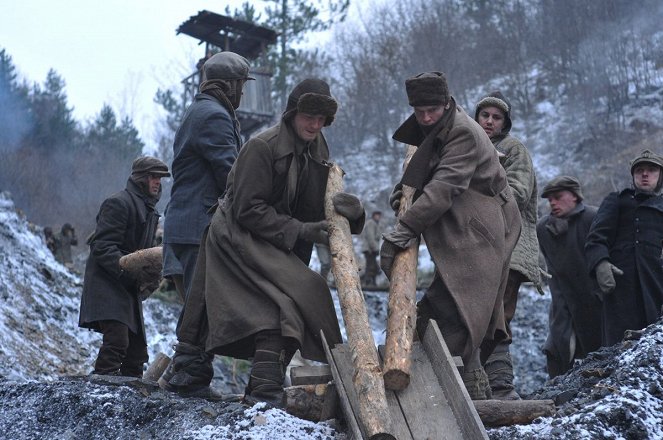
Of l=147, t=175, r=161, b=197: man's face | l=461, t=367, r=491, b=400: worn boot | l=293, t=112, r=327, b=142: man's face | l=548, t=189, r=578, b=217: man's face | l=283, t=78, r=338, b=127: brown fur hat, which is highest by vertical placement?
l=283, t=78, r=338, b=127: brown fur hat

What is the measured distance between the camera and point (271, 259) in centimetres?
523

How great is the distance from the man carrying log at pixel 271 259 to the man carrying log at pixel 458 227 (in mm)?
453

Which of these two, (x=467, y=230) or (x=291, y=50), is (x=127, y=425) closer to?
(x=467, y=230)

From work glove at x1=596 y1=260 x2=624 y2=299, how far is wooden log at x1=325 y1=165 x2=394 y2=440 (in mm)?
2835

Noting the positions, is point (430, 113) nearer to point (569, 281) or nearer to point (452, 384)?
point (452, 384)

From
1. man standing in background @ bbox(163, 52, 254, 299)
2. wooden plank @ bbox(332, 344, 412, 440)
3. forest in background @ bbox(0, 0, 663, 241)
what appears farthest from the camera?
forest in background @ bbox(0, 0, 663, 241)

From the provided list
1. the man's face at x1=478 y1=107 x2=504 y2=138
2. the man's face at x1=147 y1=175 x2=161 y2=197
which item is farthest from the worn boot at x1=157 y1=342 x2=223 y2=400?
the man's face at x1=478 y1=107 x2=504 y2=138

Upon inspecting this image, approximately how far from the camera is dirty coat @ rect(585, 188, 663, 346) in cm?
726

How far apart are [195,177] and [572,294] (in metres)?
4.00

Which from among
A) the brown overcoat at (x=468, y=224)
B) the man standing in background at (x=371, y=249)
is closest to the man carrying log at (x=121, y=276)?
the brown overcoat at (x=468, y=224)

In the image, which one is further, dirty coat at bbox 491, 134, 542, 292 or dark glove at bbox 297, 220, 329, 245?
dirty coat at bbox 491, 134, 542, 292

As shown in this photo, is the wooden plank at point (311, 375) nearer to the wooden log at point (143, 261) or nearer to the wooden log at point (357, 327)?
the wooden log at point (357, 327)

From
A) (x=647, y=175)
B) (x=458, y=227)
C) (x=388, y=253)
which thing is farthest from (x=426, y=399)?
(x=647, y=175)

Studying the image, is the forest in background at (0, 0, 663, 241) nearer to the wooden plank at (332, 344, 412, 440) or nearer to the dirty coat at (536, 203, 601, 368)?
the dirty coat at (536, 203, 601, 368)
